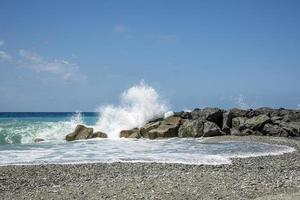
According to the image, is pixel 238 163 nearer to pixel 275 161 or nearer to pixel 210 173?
pixel 275 161

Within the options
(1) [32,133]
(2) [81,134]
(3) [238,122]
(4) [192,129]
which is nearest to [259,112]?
(3) [238,122]

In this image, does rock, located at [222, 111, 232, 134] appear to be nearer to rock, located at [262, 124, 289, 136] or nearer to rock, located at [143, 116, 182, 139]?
rock, located at [262, 124, 289, 136]

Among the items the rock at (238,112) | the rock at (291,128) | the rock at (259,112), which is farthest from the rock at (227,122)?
the rock at (291,128)

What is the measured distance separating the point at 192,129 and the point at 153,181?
1507 centimetres

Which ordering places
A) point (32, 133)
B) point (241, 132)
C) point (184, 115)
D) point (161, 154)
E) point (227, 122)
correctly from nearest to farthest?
point (161, 154) → point (241, 132) → point (227, 122) → point (184, 115) → point (32, 133)

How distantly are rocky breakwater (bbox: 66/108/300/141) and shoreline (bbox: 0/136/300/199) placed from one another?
10.6 m

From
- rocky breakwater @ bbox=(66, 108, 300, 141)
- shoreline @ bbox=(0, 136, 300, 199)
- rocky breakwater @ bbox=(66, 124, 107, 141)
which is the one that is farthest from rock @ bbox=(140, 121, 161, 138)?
shoreline @ bbox=(0, 136, 300, 199)

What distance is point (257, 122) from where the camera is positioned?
2717 cm

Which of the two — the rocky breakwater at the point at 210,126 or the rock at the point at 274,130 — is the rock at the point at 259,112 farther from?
the rock at the point at 274,130

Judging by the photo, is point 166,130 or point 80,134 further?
point 80,134

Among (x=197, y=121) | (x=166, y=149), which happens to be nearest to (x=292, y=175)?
(x=166, y=149)

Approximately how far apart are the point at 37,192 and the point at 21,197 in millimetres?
484

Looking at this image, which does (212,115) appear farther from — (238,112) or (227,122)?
(238,112)

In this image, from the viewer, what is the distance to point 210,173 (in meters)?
12.3
